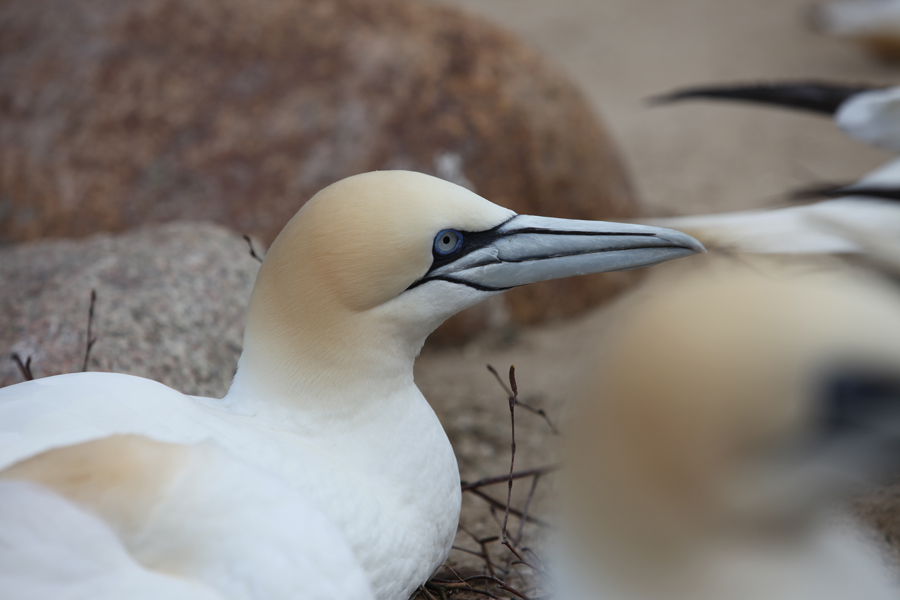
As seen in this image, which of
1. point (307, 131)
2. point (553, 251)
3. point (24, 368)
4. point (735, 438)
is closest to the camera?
point (735, 438)

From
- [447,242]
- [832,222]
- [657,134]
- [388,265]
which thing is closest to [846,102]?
[832,222]

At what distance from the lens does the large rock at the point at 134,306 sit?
9.39ft

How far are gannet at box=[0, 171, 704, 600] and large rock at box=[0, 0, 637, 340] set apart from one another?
8.97 ft

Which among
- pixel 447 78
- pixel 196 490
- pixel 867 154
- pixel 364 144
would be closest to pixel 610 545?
pixel 196 490

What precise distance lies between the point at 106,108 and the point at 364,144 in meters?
1.63

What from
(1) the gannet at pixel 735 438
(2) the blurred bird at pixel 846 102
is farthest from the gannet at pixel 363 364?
(2) the blurred bird at pixel 846 102

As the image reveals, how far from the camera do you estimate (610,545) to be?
4.83 feet

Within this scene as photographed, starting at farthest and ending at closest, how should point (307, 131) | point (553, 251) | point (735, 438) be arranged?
1. point (307, 131)
2. point (553, 251)
3. point (735, 438)

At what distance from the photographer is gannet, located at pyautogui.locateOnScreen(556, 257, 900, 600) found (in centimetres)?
131

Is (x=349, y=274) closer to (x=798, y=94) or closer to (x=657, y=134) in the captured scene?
(x=798, y=94)

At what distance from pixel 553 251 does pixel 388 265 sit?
42 cm

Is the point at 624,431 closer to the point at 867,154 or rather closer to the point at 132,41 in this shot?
the point at 132,41

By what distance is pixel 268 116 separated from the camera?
484 centimetres

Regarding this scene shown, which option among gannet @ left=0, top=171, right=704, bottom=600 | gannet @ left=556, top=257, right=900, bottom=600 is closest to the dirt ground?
gannet @ left=0, top=171, right=704, bottom=600
